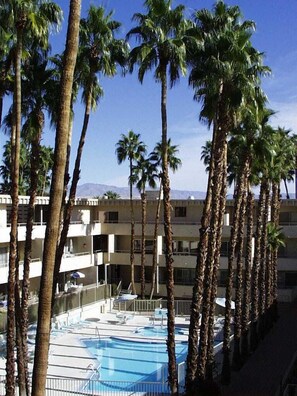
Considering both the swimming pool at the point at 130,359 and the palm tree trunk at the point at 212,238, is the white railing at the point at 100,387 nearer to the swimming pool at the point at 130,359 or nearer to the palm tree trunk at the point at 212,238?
the palm tree trunk at the point at 212,238

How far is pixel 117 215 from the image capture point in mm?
52656

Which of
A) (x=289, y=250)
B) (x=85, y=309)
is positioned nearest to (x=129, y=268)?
(x=85, y=309)

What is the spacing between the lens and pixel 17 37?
60.8ft

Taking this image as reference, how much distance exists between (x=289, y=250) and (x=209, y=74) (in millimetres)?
30429

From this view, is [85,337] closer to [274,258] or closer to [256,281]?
[256,281]

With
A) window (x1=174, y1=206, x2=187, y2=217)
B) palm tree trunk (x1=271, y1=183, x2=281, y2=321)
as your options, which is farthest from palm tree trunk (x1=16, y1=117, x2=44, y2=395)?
window (x1=174, y1=206, x2=187, y2=217)

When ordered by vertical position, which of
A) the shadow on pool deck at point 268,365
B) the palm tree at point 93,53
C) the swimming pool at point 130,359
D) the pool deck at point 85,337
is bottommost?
the swimming pool at point 130,359

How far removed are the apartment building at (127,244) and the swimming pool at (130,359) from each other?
394 inches

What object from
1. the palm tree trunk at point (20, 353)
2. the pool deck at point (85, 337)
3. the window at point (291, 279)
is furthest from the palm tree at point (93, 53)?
the window at point (291, 279)

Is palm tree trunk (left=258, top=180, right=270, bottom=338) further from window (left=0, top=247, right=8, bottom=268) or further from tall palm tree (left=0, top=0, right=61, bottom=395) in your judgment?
tall palm tree (left=0, top=0, right=61, bottom=395)

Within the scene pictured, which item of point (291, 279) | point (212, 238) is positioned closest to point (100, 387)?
point (212, 238)

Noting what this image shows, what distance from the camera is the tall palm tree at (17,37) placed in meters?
18.2

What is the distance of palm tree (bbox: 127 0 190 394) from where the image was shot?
19531 mm

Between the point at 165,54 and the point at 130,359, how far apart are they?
1932 cm
